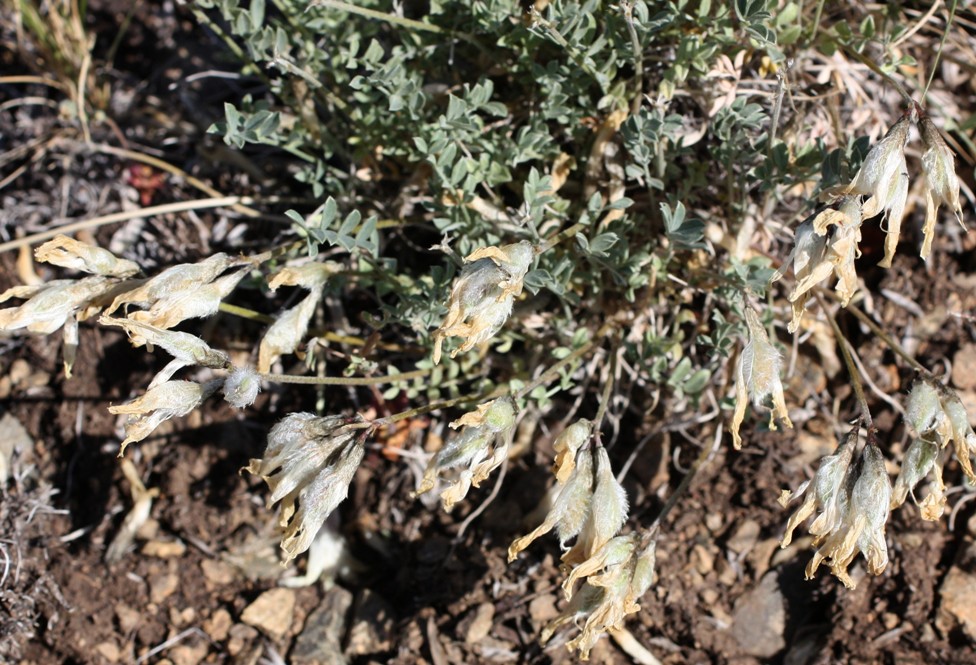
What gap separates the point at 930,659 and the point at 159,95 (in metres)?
3.60

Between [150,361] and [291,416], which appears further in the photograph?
[150,361]

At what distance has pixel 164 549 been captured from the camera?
3455mm

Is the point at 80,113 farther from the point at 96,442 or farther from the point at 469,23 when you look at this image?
the point at 469,23

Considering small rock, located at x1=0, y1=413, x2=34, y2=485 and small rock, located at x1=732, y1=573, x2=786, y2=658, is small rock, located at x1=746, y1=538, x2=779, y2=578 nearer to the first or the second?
small rock, located at x1=732, y1=573, x2=786, y2=658

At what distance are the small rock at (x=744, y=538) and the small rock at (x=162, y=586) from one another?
73.3 inches

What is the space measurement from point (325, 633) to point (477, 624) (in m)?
0.51

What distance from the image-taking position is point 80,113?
385cm

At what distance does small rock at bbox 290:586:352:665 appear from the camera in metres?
3.19

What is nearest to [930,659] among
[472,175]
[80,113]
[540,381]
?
[540,381]

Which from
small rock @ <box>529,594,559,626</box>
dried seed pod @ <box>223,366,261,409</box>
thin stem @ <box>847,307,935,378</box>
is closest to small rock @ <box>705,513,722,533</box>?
small rock @ <box>529,594,559,626</box>

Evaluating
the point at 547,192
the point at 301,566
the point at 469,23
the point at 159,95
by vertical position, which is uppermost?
the point at 469,23

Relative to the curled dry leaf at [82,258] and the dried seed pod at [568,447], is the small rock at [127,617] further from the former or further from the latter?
the dried seed pod at [568,447]

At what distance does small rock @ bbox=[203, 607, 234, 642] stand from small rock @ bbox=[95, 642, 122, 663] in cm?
28

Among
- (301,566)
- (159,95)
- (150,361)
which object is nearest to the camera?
(301,566)
